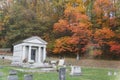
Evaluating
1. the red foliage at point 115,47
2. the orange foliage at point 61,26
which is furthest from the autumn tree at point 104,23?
the orange foliage at point 61,26

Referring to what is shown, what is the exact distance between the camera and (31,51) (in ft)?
110

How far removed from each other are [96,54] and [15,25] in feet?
46.2

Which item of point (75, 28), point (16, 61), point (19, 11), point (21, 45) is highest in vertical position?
point (19, 11)

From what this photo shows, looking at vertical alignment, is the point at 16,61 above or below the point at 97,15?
below

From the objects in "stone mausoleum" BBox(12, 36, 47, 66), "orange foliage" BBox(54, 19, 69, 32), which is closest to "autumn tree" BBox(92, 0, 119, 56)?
"orange foliage" BBox(54, 19, 69, 32)

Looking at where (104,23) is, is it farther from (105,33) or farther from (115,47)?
(115,47)

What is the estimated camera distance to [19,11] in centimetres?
4359

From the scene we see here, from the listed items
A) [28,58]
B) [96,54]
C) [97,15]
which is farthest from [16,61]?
[97,15]

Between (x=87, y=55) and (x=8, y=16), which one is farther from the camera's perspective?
(x=8, y=16)

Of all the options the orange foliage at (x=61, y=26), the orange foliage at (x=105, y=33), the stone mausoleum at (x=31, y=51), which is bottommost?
the stone mausoleum at (x=31, y=51)

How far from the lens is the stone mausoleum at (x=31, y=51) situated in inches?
1292

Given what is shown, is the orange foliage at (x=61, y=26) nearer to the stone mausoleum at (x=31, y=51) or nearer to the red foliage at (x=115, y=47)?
the stone mausoleum at (x=31, y=51)

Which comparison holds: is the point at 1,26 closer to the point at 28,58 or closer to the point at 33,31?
the point at 33,31

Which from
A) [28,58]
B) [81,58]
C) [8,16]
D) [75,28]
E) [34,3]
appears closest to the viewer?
[28,58]
